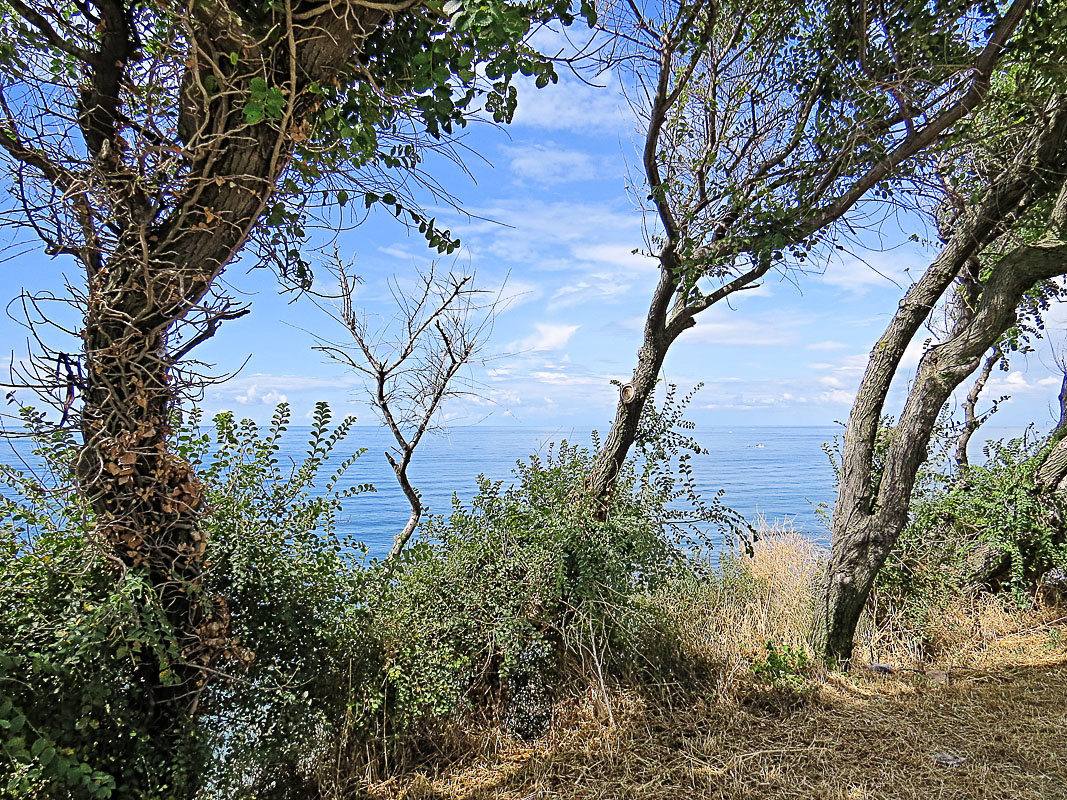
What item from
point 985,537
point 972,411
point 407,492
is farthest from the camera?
point 972,411

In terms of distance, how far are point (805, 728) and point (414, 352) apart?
3.61 m

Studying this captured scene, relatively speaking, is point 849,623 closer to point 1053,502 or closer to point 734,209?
point 1053,502

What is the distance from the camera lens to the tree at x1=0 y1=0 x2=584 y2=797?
62.0 inches

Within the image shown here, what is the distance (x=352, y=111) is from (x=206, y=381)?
990mm

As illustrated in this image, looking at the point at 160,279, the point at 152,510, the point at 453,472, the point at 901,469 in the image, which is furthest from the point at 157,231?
the point at 453,472

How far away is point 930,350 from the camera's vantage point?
3789 mm

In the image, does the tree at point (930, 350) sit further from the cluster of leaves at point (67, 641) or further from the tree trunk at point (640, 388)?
the cluster of leaves at point (67, 641)

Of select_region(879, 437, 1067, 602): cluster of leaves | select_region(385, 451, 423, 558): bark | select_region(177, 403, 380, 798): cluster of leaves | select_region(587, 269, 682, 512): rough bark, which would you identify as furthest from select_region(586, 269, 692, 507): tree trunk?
select_region(879, 437, 1067, 602): cluster of leaves

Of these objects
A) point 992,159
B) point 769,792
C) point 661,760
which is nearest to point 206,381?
point 661,760

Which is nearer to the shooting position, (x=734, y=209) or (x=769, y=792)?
(x=769, y=792)

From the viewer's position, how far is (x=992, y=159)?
12.5ft

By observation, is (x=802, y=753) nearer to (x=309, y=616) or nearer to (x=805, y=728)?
(x=805, y=728)

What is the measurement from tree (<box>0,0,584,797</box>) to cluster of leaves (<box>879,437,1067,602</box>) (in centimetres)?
452

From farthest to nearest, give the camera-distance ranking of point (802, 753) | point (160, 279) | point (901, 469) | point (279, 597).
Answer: point (901, 469) → point (802, 753) → point (279, 597) → point (160, 279)
